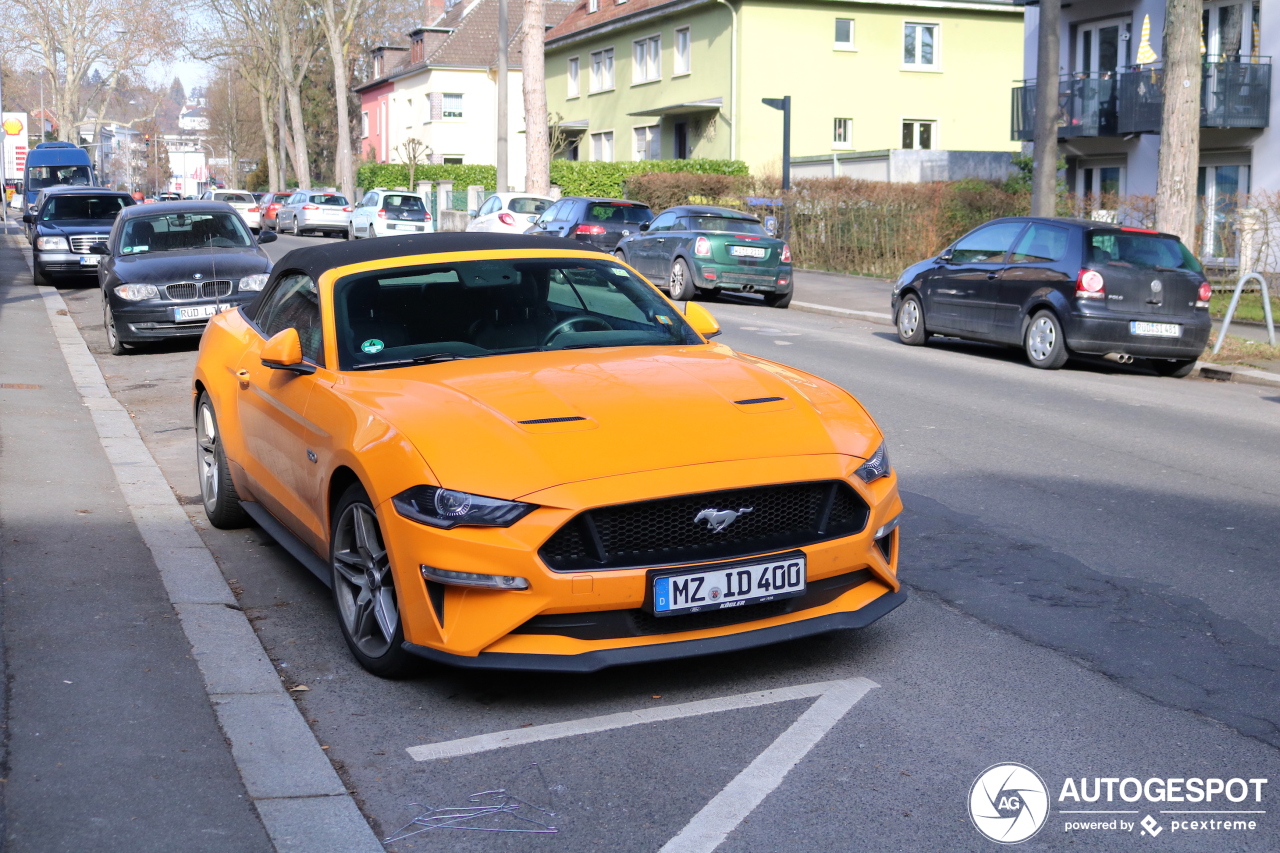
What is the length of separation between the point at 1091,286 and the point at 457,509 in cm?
1119

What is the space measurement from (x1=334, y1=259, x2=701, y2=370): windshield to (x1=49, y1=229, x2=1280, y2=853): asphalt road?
3.88 ft

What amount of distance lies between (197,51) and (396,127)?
19.7 meters

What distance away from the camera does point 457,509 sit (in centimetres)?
423

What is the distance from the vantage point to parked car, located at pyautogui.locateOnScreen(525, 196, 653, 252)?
25.4 meters

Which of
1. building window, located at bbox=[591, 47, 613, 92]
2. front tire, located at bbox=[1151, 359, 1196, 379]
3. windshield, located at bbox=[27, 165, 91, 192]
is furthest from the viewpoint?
building window, located at bbox=[591, 47, 613, 92]

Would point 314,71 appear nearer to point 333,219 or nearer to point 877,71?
point 333,219

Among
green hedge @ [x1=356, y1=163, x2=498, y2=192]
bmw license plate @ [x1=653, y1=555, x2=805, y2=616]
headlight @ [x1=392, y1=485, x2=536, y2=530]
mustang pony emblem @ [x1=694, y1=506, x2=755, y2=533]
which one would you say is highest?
green hedge @ [x1=356, y1=163, x2=498, y2=192]

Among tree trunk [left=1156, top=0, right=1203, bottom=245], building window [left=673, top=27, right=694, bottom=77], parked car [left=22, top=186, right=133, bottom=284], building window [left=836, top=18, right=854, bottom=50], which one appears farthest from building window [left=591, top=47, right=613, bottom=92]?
tree trunk [left=1156, top=0, right=1203, bottom=245]

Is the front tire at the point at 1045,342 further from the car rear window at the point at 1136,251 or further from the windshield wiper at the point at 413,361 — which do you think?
the windshield wiper at the point at 413,361

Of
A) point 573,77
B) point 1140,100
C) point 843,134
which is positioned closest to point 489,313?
point 1140,100

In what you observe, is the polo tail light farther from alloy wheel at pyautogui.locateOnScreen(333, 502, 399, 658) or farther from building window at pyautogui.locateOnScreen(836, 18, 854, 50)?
building window at pyautogui.locateOnScreen(836, 18, 854, 50)

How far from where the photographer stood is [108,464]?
28.6 feet

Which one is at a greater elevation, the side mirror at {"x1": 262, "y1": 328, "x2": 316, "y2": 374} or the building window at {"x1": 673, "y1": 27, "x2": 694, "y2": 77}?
the building window at {"x1": 673, "y1": 27, "x2": 694, "y2": 77}

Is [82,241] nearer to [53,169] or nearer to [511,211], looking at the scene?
[511,211]
